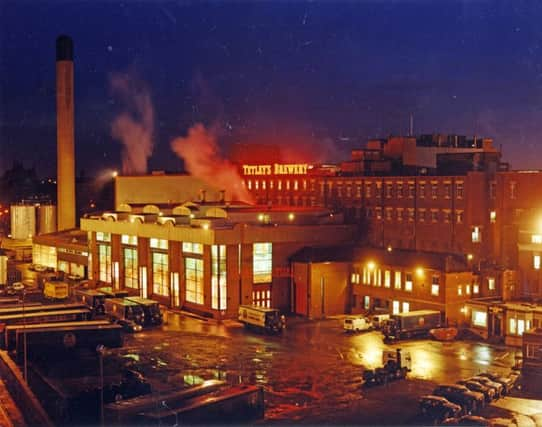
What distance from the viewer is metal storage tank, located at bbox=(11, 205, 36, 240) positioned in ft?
290

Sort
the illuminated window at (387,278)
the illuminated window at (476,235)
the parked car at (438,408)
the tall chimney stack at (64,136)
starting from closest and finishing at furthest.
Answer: the parked car at (438,408)
the illuminated window at (387,278)
the illuminated window at (476,235)
the tall chimney stack at (64,136)

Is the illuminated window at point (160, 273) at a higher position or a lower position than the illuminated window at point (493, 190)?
lower

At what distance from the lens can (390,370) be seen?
32844mm

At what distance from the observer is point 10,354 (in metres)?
38.1

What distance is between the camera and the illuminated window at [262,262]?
161ft

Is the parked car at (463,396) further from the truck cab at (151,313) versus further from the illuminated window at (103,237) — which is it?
the illuminated window at (103,237)

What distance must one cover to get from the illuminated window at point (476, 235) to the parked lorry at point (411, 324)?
25.5ft

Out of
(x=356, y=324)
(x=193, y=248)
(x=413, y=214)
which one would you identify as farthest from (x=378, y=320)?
(x=193, y=248)

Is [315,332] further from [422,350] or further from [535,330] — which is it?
[535,330]

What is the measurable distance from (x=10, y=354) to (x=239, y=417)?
16.1m

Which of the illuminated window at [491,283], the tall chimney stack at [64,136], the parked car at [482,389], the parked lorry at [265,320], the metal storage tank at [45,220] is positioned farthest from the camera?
the metal storage tank at [45,220]

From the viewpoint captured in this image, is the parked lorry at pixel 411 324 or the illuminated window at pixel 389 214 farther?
the illuminated window at pixel 389 214

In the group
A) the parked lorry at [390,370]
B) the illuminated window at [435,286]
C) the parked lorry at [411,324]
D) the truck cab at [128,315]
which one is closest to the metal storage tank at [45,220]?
the truck cab at [128,315]

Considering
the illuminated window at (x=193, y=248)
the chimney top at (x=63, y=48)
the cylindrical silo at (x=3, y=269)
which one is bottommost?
the cylindrical silo at (x=3, y=269)
